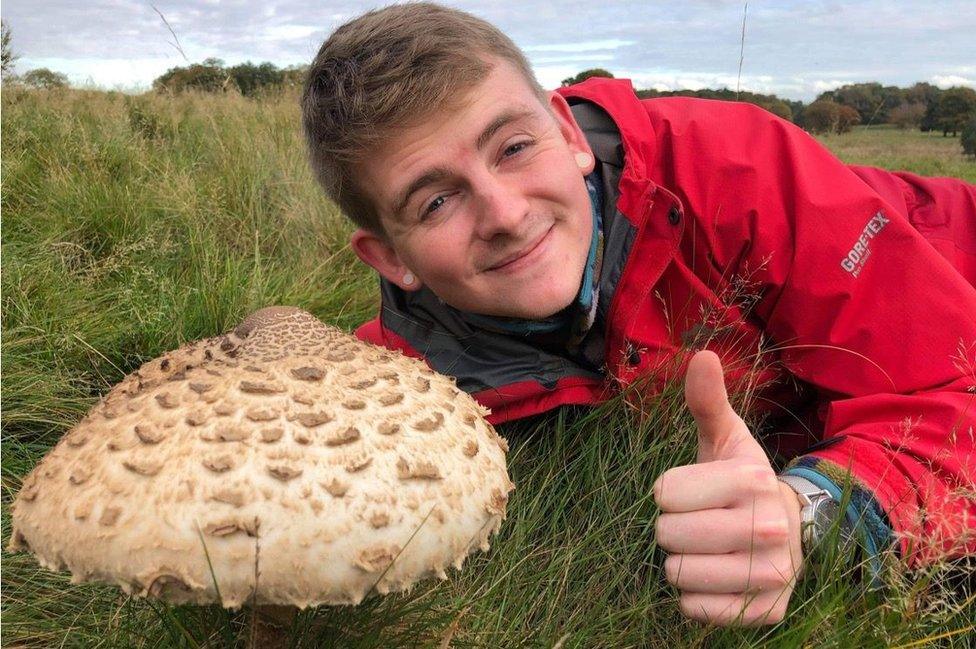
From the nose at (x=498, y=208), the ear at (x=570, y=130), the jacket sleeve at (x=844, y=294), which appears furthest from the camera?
the ear at (x=570, y=130)

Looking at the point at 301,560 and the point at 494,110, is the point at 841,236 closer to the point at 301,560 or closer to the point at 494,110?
the point at 494,110

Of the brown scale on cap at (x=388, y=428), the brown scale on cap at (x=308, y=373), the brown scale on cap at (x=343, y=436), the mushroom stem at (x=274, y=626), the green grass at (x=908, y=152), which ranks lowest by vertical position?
the green grass at (x=908, y=152)

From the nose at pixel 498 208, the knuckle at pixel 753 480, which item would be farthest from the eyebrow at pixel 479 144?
the knuckle at pixel 753 480

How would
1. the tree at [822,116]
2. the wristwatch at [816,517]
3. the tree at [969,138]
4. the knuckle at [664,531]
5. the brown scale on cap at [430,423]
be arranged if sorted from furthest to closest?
1. the tree at [969,138]
2. the tree at [822,116]
3. the wristwatch at [816,517]
4. the knuckle at [664,531]
5. the brown scale on cap at [430,423]

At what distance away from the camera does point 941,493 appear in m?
1.87

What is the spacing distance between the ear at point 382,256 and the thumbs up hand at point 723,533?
55.1 inches

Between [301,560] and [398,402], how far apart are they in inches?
14.7

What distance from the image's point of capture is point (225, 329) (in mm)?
3027

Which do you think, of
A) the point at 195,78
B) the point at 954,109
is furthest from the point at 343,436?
the point at 954,109

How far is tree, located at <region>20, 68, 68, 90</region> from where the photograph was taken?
704 centimetres

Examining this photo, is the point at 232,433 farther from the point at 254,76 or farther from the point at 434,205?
the point at 254,76

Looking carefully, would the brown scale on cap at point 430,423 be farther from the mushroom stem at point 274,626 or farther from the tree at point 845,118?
the tree at point 845,118

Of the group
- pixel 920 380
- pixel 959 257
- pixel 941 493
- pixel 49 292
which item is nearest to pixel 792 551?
pixel 941 493

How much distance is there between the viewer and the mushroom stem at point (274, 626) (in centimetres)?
158
